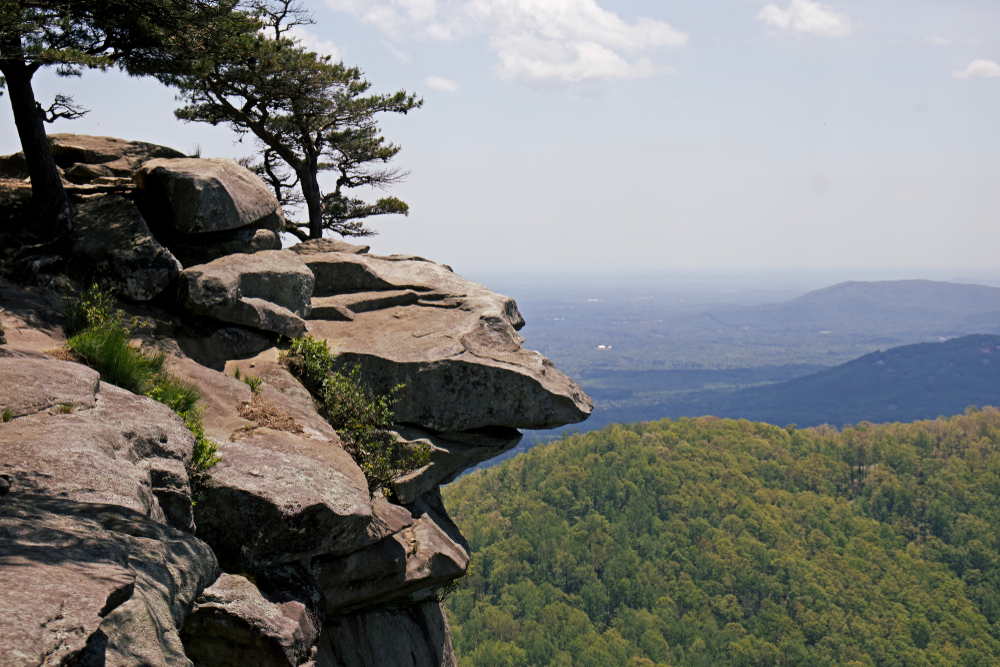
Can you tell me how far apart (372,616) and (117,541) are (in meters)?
8.42

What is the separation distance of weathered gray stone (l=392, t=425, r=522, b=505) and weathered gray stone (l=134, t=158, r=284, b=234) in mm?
5353

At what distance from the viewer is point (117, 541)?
5094 mm

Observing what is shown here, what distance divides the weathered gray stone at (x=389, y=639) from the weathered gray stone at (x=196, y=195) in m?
7.78

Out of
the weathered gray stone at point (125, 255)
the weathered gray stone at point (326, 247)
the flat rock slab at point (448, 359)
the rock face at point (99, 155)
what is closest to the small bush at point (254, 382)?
the flat rock slab at point (448, 359)

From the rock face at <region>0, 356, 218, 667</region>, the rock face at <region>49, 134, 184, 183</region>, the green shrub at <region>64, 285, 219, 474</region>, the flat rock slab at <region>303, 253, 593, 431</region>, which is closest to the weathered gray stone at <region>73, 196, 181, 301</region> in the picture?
the green shrub at <region>64, 285, 219, 474</region>

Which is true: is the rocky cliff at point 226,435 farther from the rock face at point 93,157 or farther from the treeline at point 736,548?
the treeline at point 736,548

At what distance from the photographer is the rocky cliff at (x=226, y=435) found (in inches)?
194

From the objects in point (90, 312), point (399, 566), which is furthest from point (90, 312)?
point (399, 566)

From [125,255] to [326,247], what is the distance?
21.5 feet

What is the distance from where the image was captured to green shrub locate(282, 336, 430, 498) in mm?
11188

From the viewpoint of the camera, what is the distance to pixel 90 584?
4398 millimetres

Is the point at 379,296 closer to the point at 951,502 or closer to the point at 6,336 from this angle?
the point at 6,336

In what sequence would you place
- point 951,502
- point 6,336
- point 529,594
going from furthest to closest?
point 951,502 < point 529,594 < point 6,336

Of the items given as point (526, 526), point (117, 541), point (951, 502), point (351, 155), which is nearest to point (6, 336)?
point (117, 541)
